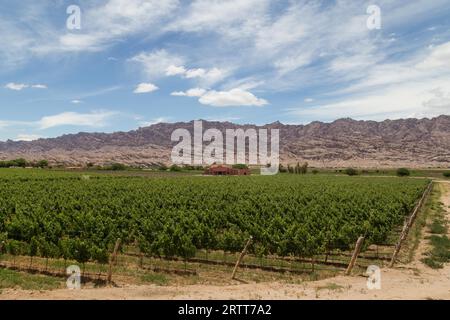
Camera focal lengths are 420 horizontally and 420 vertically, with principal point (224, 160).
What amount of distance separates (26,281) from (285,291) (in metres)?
9.43

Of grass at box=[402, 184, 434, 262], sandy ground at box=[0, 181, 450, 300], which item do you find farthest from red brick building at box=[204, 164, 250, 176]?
sandy ground at box=[0, 181, 450, 300]

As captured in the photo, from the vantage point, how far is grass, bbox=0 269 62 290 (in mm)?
14609

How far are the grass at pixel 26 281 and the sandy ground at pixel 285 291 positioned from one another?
105 centimetres

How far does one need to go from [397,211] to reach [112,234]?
69.7 feet

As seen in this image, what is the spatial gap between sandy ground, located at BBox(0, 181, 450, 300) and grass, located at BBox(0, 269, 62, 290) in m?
1.05

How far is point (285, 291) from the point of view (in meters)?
13.8

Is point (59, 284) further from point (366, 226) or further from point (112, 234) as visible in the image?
point (366, 226)

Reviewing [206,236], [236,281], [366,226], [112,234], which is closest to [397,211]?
[366,226]


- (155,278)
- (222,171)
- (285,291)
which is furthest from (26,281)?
(222,171)

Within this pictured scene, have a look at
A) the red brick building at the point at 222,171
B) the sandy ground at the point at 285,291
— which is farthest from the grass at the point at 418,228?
the red brick building at the point at 222,171

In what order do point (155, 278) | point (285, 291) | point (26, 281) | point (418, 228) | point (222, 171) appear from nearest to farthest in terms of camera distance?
point (285, 291)
point (26, 281)
point (155, 278)
point (418, 228)
point (222, 171)

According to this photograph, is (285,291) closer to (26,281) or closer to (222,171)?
(26,281)

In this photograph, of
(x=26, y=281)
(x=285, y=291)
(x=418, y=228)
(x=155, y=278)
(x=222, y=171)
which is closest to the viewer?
(x=285, y=291)
